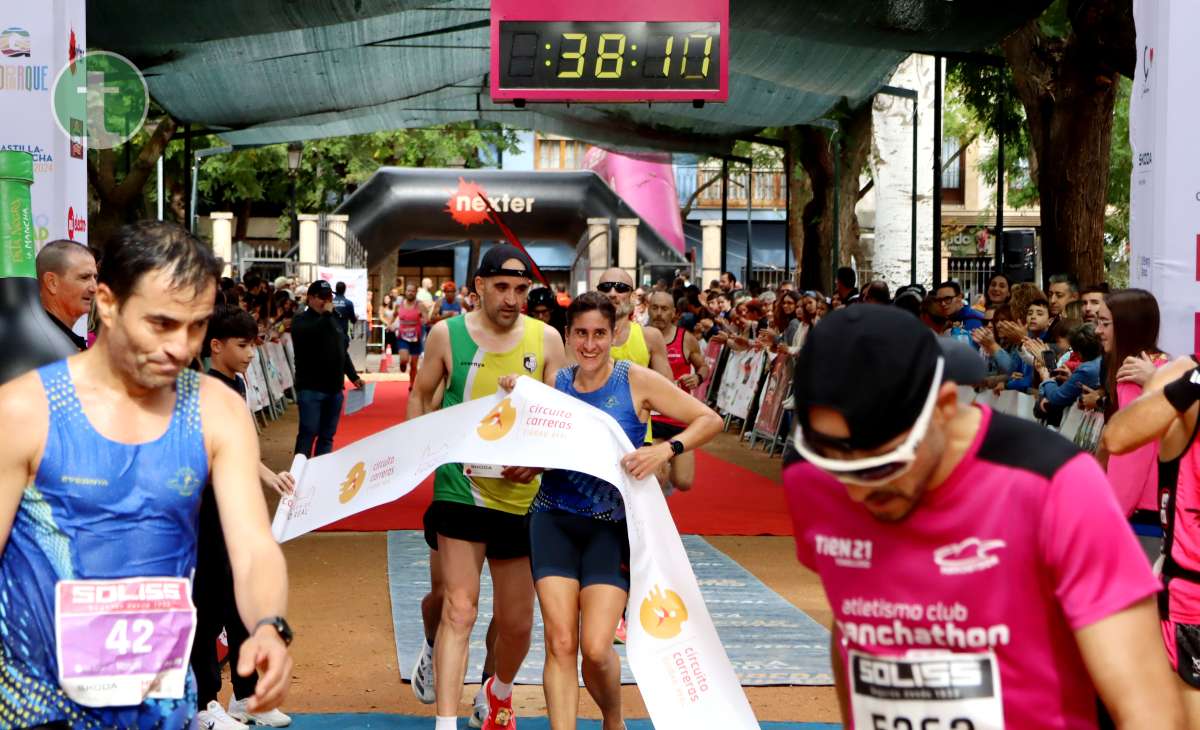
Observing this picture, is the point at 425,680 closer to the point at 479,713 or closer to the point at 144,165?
the point at 479,713

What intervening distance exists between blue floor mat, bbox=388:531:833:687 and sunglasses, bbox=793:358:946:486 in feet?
17.0

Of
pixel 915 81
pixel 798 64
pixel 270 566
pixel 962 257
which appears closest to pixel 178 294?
pixel 270 566

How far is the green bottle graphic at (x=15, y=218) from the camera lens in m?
4.90

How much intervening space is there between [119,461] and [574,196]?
3864 cm

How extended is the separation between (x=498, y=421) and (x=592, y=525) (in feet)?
2.24

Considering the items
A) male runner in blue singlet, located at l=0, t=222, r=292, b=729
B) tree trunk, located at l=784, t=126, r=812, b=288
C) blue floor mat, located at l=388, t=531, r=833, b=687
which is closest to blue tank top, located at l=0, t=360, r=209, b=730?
male runner in blue singlet, located at l=0, t=222, r=292, b=729

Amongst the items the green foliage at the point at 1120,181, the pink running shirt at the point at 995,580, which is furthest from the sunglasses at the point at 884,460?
the green foliage at the point at 1120,181

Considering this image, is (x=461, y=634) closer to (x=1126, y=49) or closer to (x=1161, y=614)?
(x=1161, y=614)

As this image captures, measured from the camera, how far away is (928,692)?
2.85 meters

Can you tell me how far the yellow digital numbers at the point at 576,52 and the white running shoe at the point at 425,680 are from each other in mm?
9364

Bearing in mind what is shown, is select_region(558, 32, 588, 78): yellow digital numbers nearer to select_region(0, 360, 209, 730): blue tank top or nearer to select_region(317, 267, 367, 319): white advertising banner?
select_region(0, 360, 209, 730): blue tank top

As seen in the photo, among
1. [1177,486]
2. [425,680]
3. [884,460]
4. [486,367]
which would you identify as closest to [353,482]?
[486,367]

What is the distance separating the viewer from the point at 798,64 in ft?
61.3

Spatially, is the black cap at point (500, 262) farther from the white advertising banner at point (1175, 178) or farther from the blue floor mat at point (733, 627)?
the white advertising banner at point (1175, 178)
